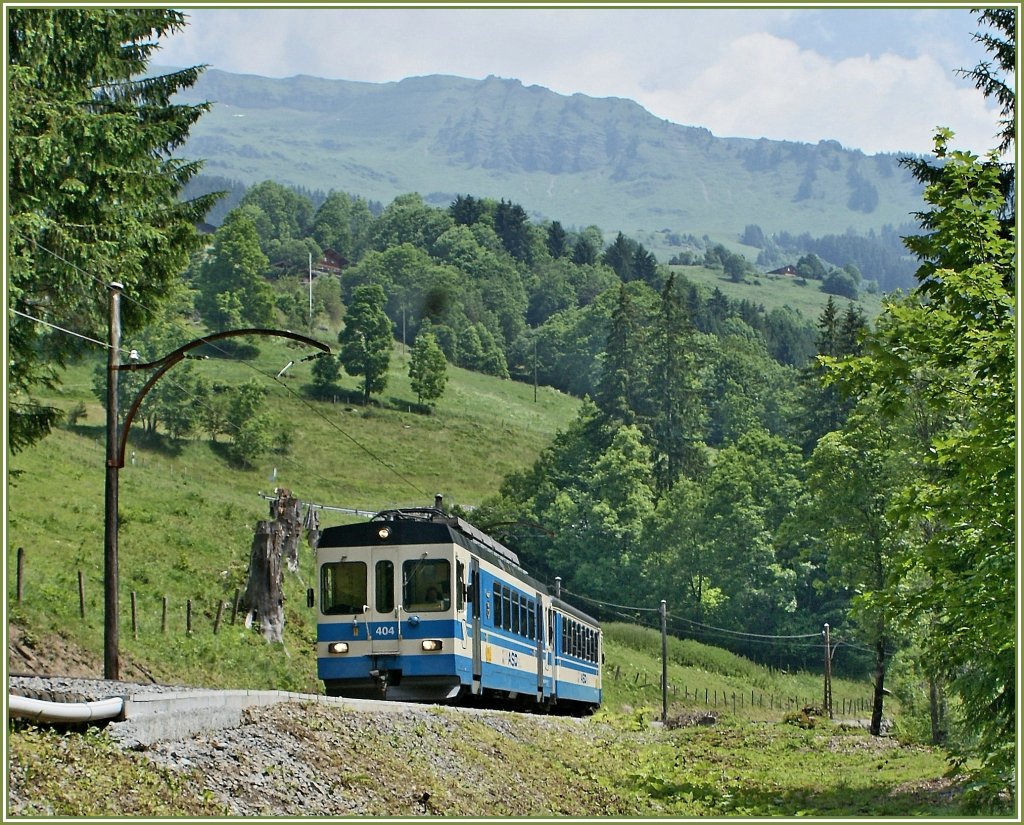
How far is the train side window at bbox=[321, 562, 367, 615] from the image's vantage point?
74.1 ft

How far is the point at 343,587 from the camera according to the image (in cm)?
2272

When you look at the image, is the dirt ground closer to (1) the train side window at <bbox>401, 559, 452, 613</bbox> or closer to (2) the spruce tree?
(2) the spruce tree

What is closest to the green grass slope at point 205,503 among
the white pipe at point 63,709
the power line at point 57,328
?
the power line at point 57,328

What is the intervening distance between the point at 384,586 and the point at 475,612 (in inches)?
67.9

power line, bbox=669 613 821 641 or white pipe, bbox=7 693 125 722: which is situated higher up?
power line, bbox=669 613 821 641

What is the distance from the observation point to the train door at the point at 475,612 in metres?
23.0

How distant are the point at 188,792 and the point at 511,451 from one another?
10874 centimetres

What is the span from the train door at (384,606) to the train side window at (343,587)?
0.22m

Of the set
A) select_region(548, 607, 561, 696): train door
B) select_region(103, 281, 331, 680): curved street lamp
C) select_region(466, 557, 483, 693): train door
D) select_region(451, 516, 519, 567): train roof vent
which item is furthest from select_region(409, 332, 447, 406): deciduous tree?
select_region(103, 281, 331, 680): curved street lamp

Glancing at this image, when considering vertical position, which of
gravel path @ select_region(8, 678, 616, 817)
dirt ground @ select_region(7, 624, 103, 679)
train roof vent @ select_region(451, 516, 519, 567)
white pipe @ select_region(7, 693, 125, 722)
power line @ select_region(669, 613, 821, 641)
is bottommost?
gravel path @ select_region(8, 678, 616, 817)

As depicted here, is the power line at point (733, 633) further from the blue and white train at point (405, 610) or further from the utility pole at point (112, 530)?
the utility pole at point (112, 530)

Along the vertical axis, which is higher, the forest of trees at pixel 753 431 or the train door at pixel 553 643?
the forest of trees at pixel 753 431

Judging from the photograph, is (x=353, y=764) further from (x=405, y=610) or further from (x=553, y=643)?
(x=553, y=643)

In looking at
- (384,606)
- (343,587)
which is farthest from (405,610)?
(343,587)
